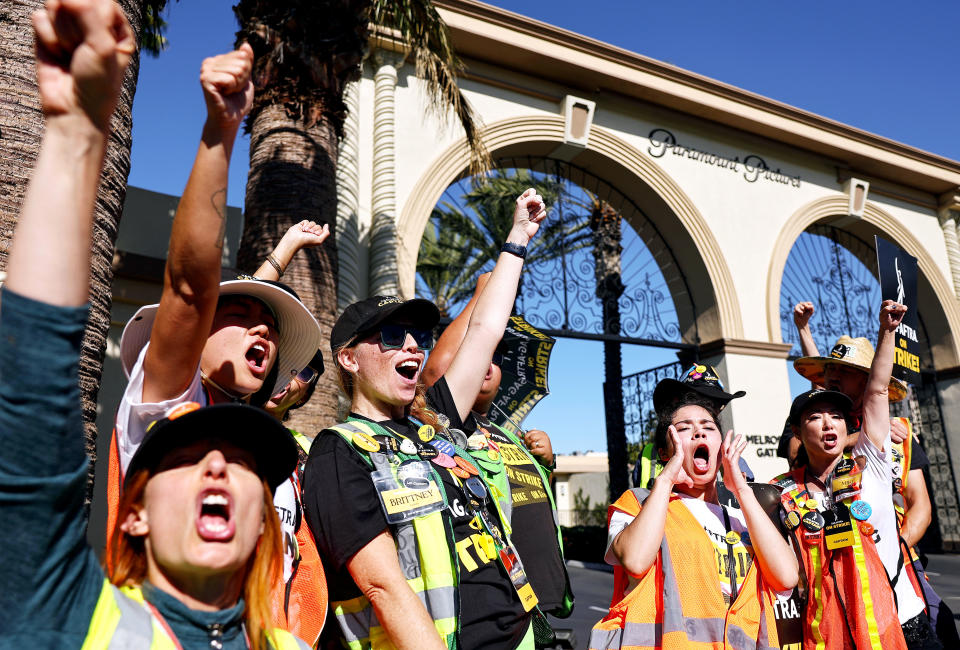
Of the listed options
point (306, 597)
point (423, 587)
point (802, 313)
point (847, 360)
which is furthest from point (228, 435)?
point (802, 313)

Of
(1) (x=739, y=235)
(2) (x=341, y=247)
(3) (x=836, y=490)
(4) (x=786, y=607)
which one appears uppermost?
(1) (x=739, y=235)

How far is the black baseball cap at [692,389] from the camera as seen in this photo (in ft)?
9.20

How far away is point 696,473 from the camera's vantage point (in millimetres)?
2678

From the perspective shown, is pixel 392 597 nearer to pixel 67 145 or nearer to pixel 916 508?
pixel 67 145

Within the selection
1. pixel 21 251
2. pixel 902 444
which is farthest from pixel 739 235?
pixel 21 251

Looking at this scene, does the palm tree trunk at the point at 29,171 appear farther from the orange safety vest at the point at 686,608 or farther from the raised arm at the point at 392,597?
the orange safety vest at the point at 686,608

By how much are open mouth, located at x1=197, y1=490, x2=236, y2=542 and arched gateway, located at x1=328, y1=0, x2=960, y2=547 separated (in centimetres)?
710

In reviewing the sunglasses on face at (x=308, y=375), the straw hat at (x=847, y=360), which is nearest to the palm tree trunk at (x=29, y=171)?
the sunglasses on face at (x=308, y=375)

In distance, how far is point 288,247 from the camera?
247cm

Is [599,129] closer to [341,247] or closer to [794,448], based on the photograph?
[341,247]

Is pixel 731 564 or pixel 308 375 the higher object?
pixel 308 375

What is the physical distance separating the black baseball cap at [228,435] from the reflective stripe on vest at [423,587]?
2.06 feet

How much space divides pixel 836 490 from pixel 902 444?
0.72 meters

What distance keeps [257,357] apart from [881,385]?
277 centimetres
